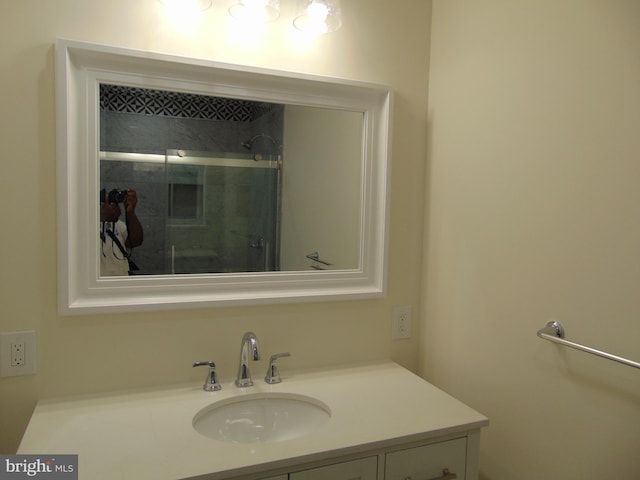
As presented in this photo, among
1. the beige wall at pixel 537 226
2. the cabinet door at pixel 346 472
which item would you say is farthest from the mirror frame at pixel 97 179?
the cabinet door at pixel 346 472

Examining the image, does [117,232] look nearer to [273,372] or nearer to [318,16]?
[273,372]

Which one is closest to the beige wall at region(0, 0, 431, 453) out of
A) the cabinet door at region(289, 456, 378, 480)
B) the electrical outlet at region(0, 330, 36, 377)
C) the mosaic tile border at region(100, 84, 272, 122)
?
the electrical outlet at region(0, 330, 36, 377)

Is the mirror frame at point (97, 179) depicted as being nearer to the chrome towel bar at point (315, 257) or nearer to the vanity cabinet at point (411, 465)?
the chrome towel bar at point (315, 257)

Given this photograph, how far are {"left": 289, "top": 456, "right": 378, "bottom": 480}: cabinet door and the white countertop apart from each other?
4 centimetres

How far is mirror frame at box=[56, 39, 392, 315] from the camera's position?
50.6 inches

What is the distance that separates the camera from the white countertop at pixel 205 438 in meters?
1.03

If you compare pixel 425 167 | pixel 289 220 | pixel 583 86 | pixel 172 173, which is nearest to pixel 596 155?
pixel 583 86

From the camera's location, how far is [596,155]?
1.15m

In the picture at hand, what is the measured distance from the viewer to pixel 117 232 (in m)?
1.36

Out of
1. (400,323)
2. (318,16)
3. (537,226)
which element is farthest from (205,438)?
(318,16)

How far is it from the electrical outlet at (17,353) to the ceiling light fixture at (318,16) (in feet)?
4.06

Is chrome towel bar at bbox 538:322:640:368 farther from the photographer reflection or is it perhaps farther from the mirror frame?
the photographer reflection

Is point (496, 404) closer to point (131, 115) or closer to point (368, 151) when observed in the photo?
point (368, 151)

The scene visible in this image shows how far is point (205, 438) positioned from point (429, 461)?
0.60 metres
